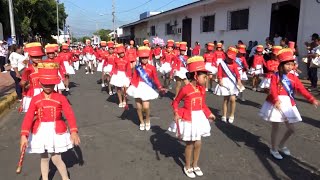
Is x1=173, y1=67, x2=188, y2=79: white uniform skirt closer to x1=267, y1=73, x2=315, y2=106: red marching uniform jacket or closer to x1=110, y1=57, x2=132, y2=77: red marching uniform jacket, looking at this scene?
x1=110, y1=57, x2=132, y2=77: red marching uniform jacket

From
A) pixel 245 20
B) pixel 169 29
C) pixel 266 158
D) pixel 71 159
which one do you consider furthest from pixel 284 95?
pixel 169 29

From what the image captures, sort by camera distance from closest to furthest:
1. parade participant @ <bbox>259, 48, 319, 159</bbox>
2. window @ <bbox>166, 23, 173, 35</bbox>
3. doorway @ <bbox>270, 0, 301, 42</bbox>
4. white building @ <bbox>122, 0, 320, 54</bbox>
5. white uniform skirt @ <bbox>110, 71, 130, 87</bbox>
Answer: parade participant @ <bbox>259, 48, 319, 159</bbox>
white uniform skirt @ <bbox>110, 71, 130, 87</bbox>
white building @ <bbox>122, 0, 320, 54</bbox>
doorway @ <bbox>270, 0, 301, 42</bbox>
window @ <bbox>166, 23, 173, 35</bbox>

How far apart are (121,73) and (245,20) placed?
1148cm

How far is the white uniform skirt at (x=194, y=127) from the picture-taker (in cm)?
467

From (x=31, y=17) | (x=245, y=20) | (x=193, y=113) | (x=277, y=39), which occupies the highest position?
(x=31, y=17)

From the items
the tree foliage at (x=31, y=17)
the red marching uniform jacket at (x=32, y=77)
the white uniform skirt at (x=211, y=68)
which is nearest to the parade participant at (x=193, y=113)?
the red marching uniform jacket at (x=32, y=77)

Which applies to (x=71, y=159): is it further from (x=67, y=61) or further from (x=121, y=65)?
(x=67, y=61)

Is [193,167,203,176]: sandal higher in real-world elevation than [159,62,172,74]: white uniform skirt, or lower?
lower

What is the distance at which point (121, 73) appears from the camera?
10039mm

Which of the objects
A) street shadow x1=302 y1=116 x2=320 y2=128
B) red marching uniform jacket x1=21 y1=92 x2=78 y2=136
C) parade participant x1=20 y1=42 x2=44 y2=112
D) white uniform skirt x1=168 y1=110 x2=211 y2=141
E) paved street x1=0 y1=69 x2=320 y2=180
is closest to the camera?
red marching uniform jacket x1=21 y1=92 x2=78 y2=136

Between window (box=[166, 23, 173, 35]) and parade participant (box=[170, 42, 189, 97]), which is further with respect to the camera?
window (box=[166, 23, 173, 35])

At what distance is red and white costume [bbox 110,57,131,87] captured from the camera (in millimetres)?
9875

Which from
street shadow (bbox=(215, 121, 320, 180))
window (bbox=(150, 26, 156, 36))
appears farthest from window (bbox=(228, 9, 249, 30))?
window (bbox=(150, 26, 156, 36))

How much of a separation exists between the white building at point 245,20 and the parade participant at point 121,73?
349 inches
